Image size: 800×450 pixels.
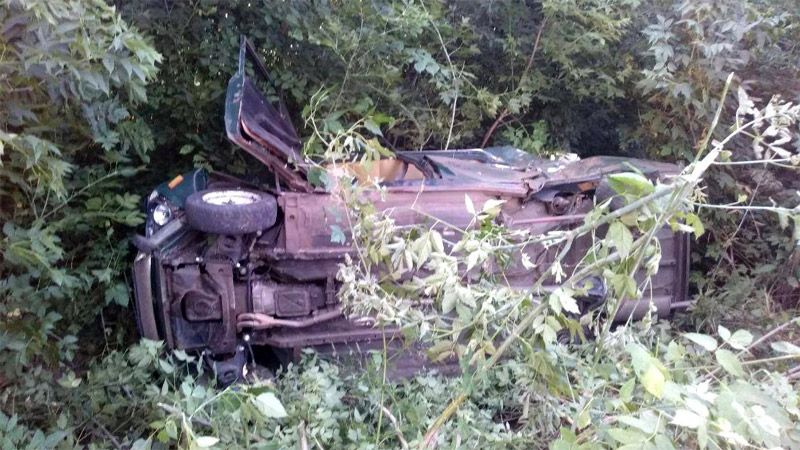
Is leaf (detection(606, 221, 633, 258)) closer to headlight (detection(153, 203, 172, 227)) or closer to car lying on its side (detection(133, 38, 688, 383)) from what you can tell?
car lying on its side (detection(133, 38, 688, 383))

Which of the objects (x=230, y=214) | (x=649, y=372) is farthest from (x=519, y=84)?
(x=649, y=372)

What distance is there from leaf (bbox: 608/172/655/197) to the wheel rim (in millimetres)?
1996

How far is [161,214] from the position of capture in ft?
11.2

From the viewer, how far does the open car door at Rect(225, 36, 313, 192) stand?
307 cm

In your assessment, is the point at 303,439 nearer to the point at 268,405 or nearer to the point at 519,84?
the point at 268,405

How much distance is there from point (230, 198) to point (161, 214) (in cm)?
44

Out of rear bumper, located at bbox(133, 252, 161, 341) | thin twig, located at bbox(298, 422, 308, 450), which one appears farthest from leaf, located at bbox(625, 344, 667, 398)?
rear bumper, located at bbox(133, 252, 161, 341)

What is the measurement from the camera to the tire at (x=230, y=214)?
3.06m

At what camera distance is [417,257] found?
6.34 ft

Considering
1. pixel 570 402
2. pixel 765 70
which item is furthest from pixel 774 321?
pixel 570 402

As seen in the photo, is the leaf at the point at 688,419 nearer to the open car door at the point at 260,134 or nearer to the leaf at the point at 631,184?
the leaf at the point at 631,184

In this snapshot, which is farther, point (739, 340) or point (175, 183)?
point (175, 183)

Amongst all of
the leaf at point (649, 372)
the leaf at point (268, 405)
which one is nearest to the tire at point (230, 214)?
the leaf at point (268, 405)

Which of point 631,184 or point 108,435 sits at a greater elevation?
point 631,184
